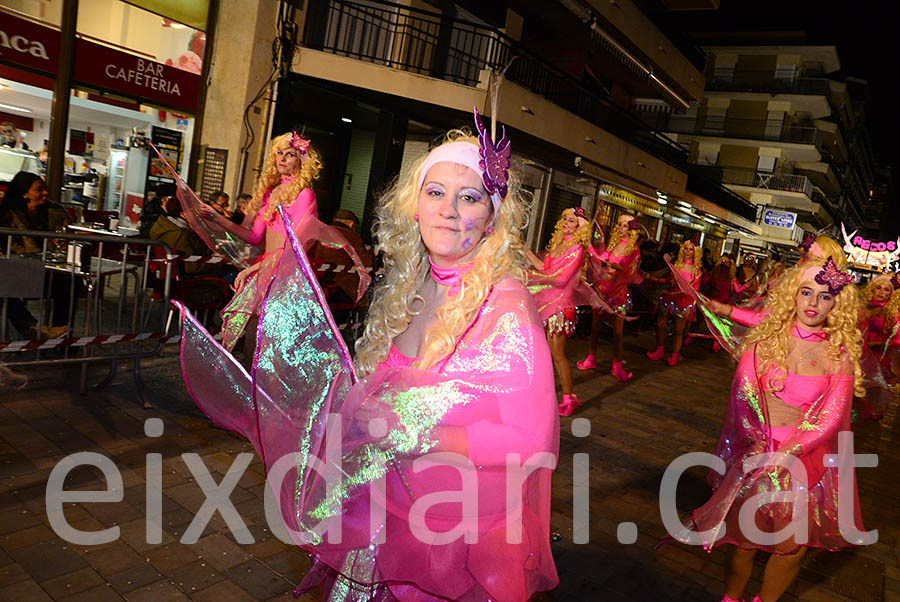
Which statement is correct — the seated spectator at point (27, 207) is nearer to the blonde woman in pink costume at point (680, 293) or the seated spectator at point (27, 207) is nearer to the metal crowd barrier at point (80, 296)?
the metal crowd barrier at point (80, 296)

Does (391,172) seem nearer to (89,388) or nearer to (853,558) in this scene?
(89,388)

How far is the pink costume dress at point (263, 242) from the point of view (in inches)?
189

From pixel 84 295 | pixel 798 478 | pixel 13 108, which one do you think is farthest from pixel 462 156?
pixel 13 108

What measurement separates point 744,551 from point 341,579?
2.49 m

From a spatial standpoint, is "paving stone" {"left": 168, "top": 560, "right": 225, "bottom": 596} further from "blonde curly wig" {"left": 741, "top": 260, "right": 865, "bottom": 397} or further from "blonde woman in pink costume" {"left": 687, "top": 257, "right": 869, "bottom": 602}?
"blonde curly wig" {"left": 741, "top": 260, "right": 865, "bottom": 397}

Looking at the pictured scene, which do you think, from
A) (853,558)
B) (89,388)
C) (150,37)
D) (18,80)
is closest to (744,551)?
(853,558)

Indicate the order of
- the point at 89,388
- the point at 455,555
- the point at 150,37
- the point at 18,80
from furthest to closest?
the point at 150,37, the point at 18,80, the point at 89,388, the point at 455,555

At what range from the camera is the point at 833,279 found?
3488 mm

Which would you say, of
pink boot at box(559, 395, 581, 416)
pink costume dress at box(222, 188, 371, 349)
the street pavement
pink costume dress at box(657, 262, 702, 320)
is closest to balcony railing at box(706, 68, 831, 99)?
pink costume dress at box(657, 262, 702, 320)

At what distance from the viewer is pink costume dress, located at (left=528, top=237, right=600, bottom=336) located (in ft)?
22.2

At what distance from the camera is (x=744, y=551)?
3.29m

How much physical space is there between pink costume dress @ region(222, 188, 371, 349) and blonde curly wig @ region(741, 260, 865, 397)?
10.5 ft

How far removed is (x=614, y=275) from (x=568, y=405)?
319cm

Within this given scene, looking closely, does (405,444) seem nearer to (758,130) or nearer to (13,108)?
(13,108)
